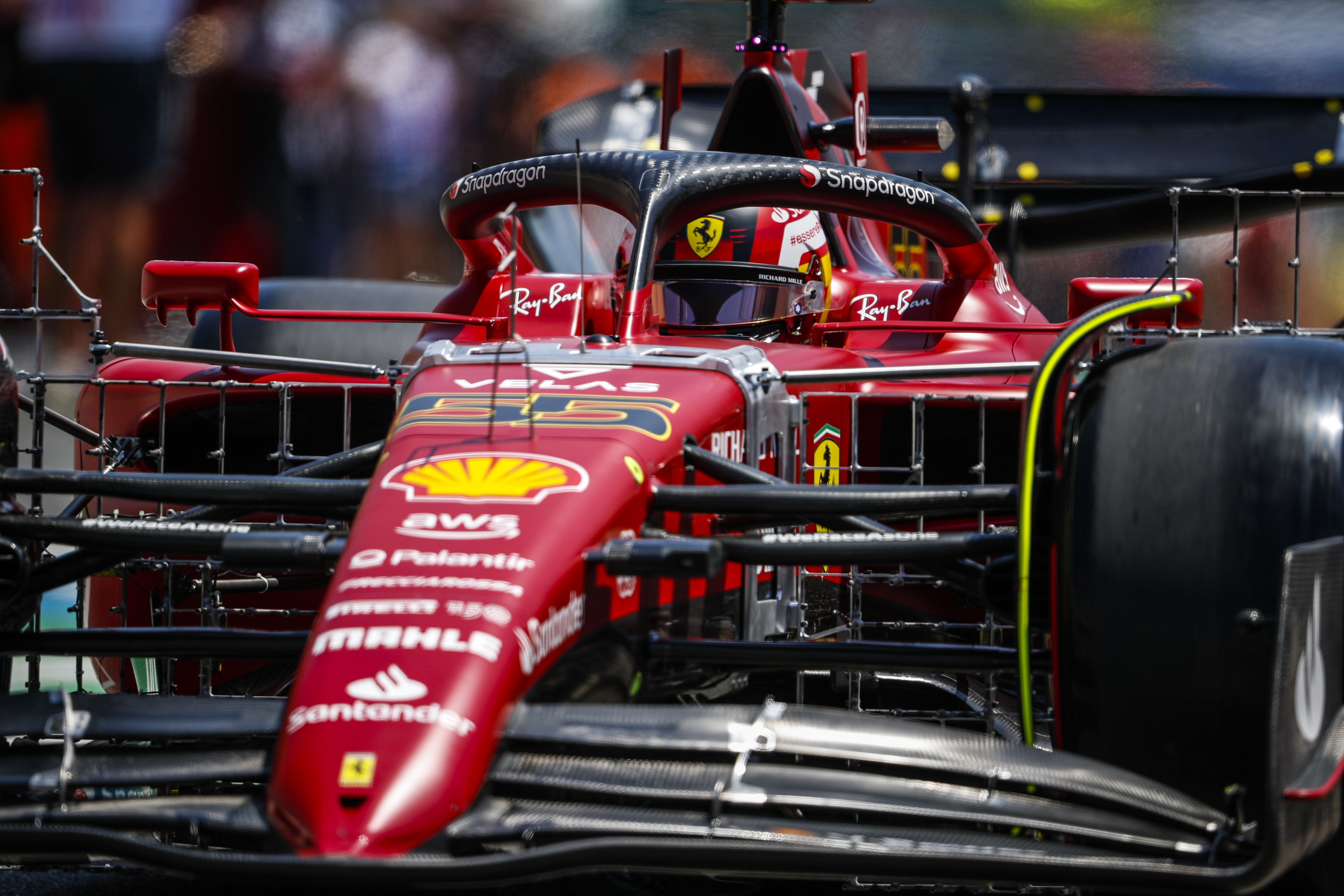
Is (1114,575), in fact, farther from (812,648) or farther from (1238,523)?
(812,648)

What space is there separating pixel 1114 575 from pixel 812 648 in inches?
18.8

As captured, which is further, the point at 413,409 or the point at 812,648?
the point at 413,409

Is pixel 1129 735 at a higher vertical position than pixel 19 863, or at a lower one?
higher

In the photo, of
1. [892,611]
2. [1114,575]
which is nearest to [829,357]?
[892,611]

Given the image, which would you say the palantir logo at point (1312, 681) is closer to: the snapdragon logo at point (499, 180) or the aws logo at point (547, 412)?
the aws logo at point (547, 412)

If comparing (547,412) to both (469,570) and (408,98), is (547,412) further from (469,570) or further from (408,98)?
(408,98)

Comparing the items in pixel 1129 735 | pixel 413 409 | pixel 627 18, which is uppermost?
pixel 627 18

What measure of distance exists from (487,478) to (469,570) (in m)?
0.21

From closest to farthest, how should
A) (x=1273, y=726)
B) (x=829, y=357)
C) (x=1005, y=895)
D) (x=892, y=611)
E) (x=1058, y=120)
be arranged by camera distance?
(x=1273, y=726)
(x=1005, y=895)
(x=829, y=357)
(x=892, y=611)
(x=1058, y=120)

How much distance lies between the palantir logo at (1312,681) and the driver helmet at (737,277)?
6.23 feet

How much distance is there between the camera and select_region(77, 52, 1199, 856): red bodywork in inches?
62.3

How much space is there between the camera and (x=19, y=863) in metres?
2.10

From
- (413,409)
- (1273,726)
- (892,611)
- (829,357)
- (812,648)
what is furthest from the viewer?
(892,611)

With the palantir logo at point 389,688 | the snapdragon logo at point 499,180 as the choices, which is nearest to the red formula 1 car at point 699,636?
the palantir logo at point 389,688
